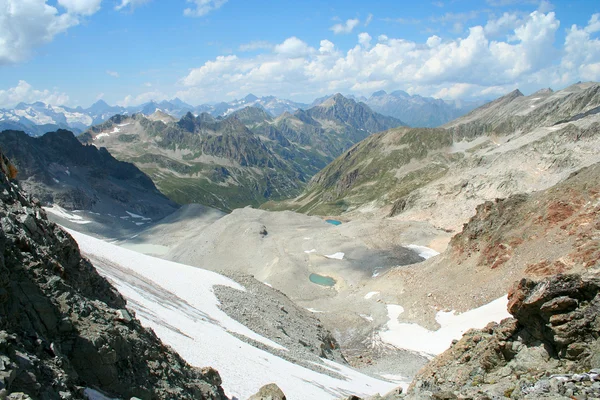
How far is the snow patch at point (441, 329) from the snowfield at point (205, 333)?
12270 mm

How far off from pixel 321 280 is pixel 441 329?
34.2 m

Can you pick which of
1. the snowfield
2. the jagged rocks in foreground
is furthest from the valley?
the jagged rocks in foreground

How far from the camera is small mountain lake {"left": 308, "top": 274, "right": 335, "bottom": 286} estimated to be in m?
74.1

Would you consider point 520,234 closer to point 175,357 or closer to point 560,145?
point 175,357

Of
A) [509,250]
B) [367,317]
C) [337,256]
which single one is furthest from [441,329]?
[337,256]

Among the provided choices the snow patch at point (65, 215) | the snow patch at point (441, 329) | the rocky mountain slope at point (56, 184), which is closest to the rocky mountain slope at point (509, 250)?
the snow patch at point (441, 329)

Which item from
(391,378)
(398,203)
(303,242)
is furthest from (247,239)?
(391,378)

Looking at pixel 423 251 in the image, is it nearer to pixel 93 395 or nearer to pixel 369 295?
pixel 369 295

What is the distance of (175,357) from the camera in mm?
15570

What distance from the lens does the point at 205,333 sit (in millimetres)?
24109

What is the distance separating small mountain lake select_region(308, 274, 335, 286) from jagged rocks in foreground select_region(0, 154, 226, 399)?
58.7m

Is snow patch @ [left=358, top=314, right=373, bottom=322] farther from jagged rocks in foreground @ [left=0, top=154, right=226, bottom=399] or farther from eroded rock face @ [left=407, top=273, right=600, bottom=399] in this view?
jagged rocks in foreground @ [left=0, top=154, right=226, bottom=399]

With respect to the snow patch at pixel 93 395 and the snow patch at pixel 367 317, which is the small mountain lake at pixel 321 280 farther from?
the snow patch at pixel 93 395

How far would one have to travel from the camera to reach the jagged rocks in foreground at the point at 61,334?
927 cm
